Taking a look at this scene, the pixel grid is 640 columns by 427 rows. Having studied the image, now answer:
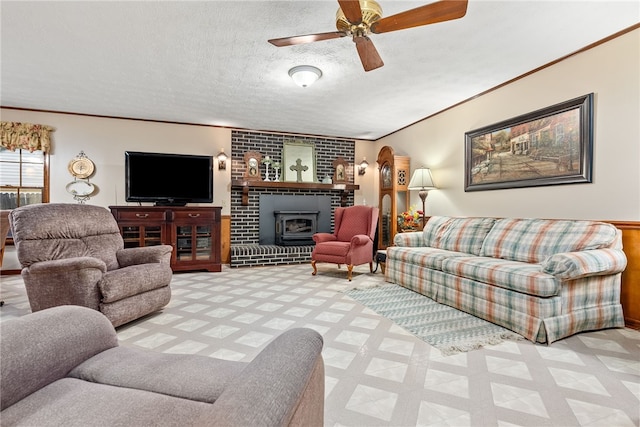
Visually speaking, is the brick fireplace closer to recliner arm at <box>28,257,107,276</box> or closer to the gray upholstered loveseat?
recliner arm at <box>28,257,107,276</box>

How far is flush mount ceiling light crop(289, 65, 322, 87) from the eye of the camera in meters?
3.09

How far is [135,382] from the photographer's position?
0.82m

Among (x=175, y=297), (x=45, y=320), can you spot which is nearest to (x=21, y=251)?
(x=175, y=297)

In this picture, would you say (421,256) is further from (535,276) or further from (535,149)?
(535,149)

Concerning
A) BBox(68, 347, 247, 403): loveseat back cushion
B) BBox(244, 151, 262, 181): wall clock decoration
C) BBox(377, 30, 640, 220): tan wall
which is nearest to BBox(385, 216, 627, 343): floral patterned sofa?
BBox(377, 30, 640, 220): tan wall

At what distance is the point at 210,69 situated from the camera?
10.5 feet

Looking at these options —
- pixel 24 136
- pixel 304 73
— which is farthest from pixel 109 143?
pixel 304 73

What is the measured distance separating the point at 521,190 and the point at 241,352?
3.23 m

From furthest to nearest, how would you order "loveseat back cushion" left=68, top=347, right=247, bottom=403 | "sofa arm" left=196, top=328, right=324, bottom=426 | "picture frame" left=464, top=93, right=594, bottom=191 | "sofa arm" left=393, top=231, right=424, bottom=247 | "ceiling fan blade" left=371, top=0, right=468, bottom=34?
"sofa arm" left=393, top=231, right=424, bottom=247, "picture frame" left=464, top=93, right=594, bottom=191, "ceiling fan blade" left=371, top=0, right=468, bottom=34, "loveseat back cushion" left=68, top=347, right=247, bottom=403, "sofa arm" left=196, top=328, right=324, bottom=426

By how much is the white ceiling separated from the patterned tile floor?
2.36 meters

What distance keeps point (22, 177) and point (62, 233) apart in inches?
117

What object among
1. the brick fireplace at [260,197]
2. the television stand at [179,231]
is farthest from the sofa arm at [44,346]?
the brick fireplace at [260,197]

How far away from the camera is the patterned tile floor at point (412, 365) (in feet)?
4.62

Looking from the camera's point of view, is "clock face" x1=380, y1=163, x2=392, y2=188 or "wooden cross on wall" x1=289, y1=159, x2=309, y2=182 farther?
"wooden cross on wall" x1=289, y1=159, x2=309, y2=182
